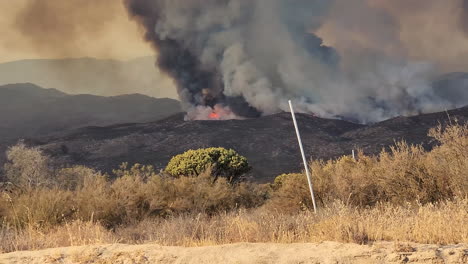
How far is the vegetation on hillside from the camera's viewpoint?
8.84 meters

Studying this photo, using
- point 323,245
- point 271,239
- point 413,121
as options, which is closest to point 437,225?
point 323,245

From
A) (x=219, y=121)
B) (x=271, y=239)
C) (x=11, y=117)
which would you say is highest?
(x=11, y=117)

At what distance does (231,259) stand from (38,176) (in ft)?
126

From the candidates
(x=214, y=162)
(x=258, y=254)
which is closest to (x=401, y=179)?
(x=258, y=254)

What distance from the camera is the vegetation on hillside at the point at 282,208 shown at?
8844 mm

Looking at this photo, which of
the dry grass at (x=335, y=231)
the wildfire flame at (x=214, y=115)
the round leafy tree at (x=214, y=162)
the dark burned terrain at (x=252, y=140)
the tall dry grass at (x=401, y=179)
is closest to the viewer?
the dry grass at (x=335, y=231)

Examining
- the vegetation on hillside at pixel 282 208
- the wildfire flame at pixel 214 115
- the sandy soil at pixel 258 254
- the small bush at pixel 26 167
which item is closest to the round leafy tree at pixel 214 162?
the small bush at pixel 26 167

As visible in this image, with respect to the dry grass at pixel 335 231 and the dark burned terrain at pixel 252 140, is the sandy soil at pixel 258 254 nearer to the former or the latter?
the dry grass at pixel 335 231

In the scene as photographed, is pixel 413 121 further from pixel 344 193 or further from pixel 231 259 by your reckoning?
pixel 231 259

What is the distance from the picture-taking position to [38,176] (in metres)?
42.1

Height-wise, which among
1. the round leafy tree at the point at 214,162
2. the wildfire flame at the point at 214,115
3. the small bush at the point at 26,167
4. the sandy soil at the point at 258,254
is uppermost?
the wildfire flame at the point at 214,115

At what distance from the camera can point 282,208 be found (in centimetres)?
1783

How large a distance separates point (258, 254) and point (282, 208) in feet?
33.7

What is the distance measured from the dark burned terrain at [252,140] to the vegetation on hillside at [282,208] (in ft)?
148
